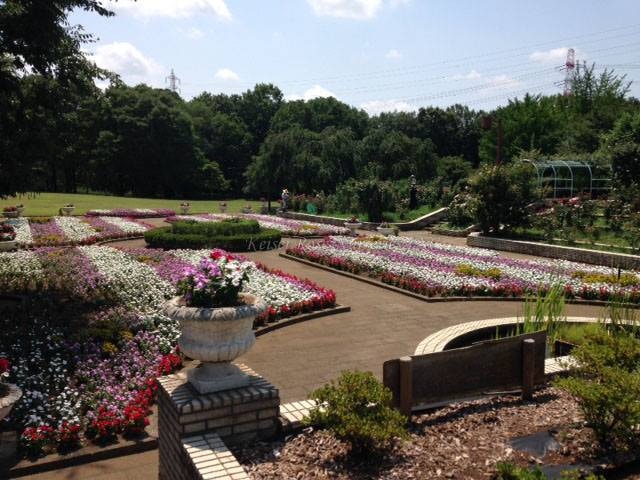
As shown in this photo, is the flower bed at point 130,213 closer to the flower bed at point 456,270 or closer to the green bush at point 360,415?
the flower bed at point 456,270

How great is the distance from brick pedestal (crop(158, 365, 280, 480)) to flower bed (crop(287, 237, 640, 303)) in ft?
22.9

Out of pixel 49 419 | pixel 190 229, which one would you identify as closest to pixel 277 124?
pixel 190 229

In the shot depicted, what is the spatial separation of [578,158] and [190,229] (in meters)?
19.3

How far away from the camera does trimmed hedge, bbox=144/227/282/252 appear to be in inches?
752

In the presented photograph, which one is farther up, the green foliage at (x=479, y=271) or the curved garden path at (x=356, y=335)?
the green foliage at (x=479, y=271)

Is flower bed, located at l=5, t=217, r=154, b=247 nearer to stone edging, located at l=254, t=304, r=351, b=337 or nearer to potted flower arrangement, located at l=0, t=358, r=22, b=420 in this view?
stone edging, located at l=254, t=304, r=351, b=337

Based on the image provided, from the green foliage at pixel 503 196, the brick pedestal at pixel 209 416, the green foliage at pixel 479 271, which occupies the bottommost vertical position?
the green foliage at pixel 479 271

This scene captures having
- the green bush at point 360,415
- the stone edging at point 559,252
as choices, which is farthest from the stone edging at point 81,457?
the stone edging at point 559,252

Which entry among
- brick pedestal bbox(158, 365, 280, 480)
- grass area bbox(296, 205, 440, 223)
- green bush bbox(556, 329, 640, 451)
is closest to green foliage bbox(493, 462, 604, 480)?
green bush bbox(556, 329, 640, 451)

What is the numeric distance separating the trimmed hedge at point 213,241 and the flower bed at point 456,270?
77.8 inches

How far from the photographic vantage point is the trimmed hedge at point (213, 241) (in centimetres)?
1911

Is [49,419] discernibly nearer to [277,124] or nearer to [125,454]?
[125,454]

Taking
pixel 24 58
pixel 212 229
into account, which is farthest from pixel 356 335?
pixel 212 229

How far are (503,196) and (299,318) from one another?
13192mm
